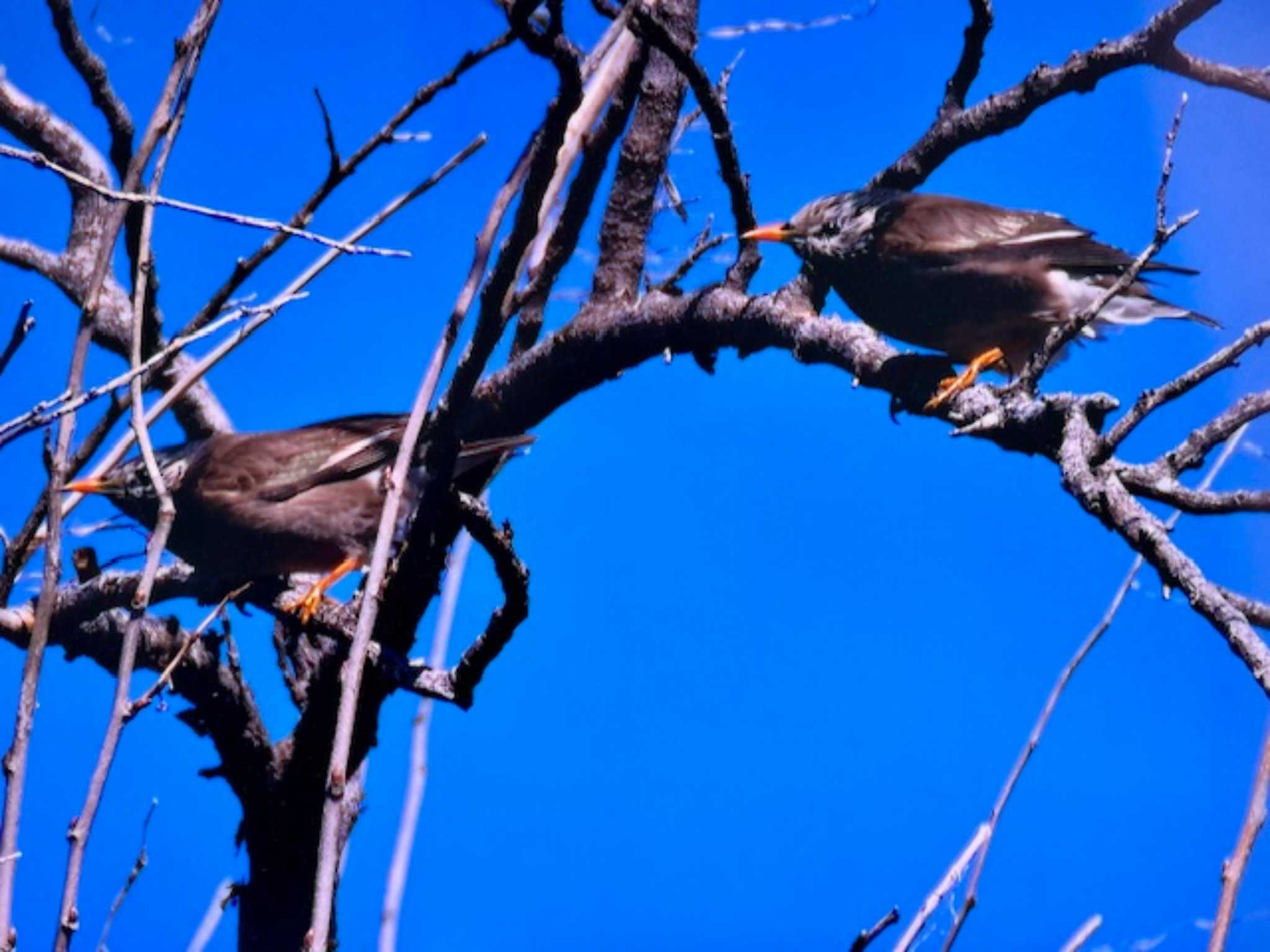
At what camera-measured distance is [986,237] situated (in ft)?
10.5

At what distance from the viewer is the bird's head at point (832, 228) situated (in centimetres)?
314

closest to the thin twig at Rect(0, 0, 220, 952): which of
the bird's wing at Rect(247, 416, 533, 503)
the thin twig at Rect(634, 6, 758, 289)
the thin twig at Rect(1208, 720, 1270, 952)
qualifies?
the thin twig at Rect(634, 6, 758, 289)

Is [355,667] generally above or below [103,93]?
below

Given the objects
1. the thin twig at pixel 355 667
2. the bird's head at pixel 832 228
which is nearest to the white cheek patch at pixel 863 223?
the bird's head at pixel 832 228

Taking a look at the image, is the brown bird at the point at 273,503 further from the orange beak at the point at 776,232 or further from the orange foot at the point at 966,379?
the orange foot at the point at 966,379

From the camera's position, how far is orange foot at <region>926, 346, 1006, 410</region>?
6.52 feet

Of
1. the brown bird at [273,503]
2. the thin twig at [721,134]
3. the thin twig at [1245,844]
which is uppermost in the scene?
the brown bird at [273,503]

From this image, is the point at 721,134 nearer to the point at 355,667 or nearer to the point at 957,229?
the point at 957,229

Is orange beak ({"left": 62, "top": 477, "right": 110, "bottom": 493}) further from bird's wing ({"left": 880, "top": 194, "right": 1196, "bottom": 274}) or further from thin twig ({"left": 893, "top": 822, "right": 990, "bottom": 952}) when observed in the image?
bird's wing ({"left": 880, "top": 194, "right": 1196, "bottom": 274})

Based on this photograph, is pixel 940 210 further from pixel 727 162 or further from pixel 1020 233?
pixel 727 162

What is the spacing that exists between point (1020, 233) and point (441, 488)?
209 centimetres

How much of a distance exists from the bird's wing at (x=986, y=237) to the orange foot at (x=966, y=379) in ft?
0.99

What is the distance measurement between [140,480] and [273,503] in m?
0.42

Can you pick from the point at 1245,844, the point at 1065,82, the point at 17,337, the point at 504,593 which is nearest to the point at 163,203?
the point at 17,337
